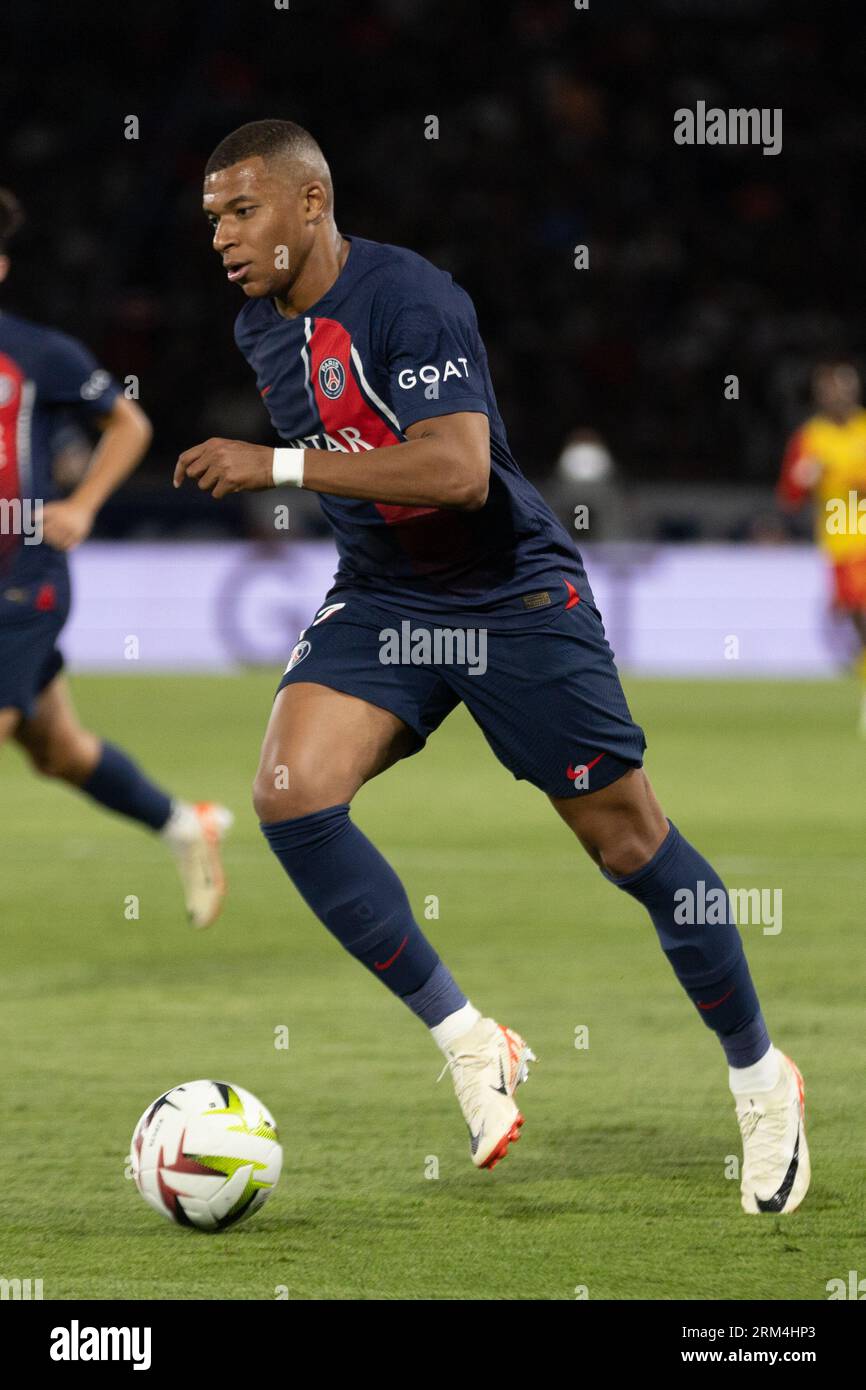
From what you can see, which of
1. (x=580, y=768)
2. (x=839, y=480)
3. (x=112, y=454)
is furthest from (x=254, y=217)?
(x=839, y=480)

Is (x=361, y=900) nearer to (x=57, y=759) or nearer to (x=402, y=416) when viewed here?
(x=402, y=416)

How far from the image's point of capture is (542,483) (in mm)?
19891

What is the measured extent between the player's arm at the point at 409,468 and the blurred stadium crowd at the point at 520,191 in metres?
16.2

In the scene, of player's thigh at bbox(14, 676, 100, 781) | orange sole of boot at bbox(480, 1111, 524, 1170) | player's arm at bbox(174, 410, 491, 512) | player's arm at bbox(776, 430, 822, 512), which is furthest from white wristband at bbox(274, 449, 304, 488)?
player's arm at bbox(776, 430, 822, 512)

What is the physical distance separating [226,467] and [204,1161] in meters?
1.25

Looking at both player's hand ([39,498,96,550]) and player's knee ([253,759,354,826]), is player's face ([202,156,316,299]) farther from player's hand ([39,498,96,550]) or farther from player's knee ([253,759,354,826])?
player's hand ([39,498,96,550])

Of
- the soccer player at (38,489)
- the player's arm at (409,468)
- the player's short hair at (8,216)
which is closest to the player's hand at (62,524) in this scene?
the soccer player at (38,489)

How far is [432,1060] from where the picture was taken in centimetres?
545

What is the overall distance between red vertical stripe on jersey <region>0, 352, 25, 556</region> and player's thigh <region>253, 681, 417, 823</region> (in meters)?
2.44

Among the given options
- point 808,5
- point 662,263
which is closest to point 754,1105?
point 662,263

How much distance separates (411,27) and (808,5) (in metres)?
4.57

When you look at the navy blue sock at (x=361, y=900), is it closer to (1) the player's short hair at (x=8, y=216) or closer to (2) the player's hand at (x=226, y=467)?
(2) the player's hand at (x=226, y=467)

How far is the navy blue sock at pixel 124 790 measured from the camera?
7020 millimetres

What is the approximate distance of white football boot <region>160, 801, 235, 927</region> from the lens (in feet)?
22.9
